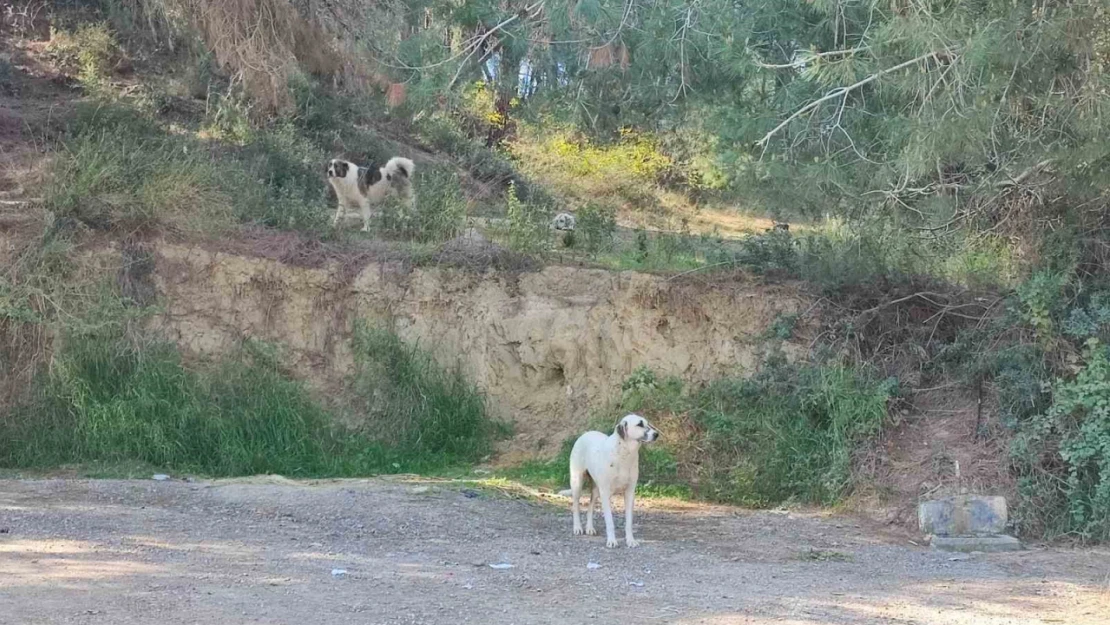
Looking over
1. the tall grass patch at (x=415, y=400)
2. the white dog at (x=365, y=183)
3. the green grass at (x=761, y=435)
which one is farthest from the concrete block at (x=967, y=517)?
the white dog at (x=365, y=183)

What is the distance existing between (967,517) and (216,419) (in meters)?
7.58

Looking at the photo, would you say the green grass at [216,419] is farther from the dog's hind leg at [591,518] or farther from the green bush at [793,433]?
the dog's hind leg at [591,518]

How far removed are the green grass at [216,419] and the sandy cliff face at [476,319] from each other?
381 millimetres

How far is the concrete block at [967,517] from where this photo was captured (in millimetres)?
10805

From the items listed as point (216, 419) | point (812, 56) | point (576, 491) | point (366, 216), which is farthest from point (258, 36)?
point (812, 56)

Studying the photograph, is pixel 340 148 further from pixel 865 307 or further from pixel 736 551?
pixel 736 551

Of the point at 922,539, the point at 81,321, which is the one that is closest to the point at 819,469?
the point at 922,539

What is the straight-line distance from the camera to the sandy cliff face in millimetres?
14133

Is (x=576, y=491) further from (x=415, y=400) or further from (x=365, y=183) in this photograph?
(x=365, y=183)

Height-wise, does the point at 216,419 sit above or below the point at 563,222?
below

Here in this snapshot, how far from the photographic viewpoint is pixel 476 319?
47.9ft

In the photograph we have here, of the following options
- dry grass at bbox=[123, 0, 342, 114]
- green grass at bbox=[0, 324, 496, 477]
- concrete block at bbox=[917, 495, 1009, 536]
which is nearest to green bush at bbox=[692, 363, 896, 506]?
concrete block at bbox=[917, 495, 1009, 536]

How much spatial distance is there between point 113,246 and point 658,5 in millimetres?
6859

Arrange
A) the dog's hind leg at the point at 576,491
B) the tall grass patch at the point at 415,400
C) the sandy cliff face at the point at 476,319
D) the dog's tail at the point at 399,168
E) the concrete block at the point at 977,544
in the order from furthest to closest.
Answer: the dog's tail at the point at 399,168
the sandy cliff face at the point at 476,319
the tall grass patch at the point at 415,400
the concrete block at the point at 977,544
the dog's hind leg at the point at 576,491
